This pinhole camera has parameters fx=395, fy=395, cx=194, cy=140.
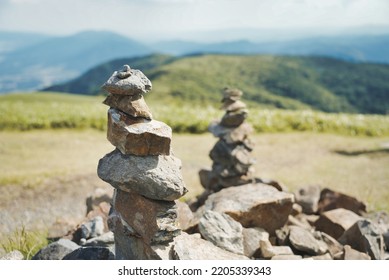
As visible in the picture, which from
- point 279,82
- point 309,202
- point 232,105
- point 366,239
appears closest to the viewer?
point 366,239

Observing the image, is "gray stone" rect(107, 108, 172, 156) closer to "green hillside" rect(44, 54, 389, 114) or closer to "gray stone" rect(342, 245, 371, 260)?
"gray stone" rect(342, 245, 371, 260)

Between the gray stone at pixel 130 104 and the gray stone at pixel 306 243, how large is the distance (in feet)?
14.4

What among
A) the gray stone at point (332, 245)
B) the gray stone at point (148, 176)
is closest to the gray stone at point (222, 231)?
the gray stone at point (148, 176)

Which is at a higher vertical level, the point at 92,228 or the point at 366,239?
the point at 366,239

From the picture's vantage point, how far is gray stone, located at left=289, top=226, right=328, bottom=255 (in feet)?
25.3

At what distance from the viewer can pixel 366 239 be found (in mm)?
7738

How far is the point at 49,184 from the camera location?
13797 millimetres

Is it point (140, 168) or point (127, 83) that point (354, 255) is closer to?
point (140, 168)

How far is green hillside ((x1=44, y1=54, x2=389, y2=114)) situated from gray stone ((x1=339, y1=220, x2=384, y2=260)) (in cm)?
9580

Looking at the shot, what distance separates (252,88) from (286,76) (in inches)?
806

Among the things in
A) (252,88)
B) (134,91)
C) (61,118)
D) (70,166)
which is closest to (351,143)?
(70,166)

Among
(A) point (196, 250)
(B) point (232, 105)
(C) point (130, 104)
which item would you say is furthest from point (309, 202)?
(C) point (130, 104)

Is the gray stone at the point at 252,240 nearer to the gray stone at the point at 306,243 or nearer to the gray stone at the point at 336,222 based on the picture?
the gray stone at the point at 306,243

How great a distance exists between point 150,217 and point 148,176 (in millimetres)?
610
